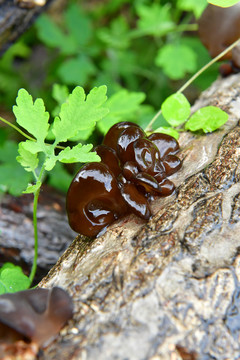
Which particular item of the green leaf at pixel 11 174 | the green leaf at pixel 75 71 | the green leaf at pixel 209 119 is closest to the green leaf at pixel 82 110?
the green leaf at pixel 209 119

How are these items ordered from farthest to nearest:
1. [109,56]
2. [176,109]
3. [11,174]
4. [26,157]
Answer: [109,56]
[11,174]
[176,109]
[26,157]

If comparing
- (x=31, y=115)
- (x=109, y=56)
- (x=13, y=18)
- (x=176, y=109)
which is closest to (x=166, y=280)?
(x=31, y=115)

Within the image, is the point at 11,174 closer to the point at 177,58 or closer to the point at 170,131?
the point at 170,131

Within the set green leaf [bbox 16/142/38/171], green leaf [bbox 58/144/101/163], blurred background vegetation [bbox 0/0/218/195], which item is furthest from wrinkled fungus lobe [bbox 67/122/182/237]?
blurred background vegetation [bbox 0/0/218/195]

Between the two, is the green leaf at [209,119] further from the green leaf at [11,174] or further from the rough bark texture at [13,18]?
the rough bark texture at [13,18]

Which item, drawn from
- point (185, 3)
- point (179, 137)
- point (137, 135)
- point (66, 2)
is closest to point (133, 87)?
point (185, 3)
